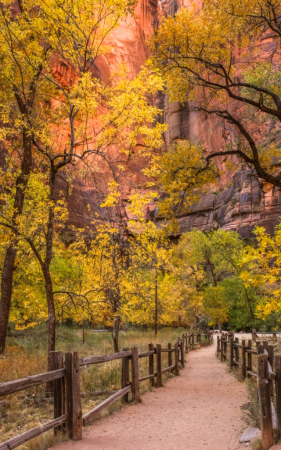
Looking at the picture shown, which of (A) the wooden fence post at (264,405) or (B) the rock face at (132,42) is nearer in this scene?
(A) the wooden fence post at (264,405)

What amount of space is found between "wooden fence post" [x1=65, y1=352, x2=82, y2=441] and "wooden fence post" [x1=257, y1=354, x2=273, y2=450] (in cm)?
268

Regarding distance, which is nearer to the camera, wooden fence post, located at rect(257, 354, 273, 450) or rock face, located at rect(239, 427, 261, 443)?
wooden fence post, located at rect(257, 354, 273, 450)

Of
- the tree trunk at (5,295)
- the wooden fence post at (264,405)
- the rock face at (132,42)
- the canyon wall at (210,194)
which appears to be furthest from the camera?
the rock face at (132,42)

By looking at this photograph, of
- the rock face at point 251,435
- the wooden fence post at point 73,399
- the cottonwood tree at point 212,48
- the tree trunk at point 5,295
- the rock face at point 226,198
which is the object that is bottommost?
the rock face at point 251,435

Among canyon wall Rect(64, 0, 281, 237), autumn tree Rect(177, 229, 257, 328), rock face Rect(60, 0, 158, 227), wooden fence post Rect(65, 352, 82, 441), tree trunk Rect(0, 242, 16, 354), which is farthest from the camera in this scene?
rock face Rect(60, 0, 158, 227)

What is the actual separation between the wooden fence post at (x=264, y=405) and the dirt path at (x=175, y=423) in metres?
0.71

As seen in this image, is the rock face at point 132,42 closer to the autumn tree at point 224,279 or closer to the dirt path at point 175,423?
the autumn tree at point 224,279

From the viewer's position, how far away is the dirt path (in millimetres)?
5582

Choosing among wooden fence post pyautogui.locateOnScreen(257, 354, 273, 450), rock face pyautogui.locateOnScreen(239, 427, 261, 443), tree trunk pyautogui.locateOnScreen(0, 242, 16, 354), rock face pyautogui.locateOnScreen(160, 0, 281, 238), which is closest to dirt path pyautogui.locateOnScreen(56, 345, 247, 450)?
rock face pyautogui.locateOnScreen(239, 427, 261, 443)

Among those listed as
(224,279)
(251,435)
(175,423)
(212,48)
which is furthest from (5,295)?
(224,279)

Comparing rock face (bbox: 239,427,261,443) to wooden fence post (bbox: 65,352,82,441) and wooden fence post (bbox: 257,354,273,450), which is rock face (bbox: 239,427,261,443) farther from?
wooden fence post (bbox: 65,352,82,441)

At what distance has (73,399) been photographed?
5.54 meters

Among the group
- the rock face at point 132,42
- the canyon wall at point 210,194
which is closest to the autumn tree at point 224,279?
the canyon wall at point 210,194

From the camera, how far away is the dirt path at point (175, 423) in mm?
5582
